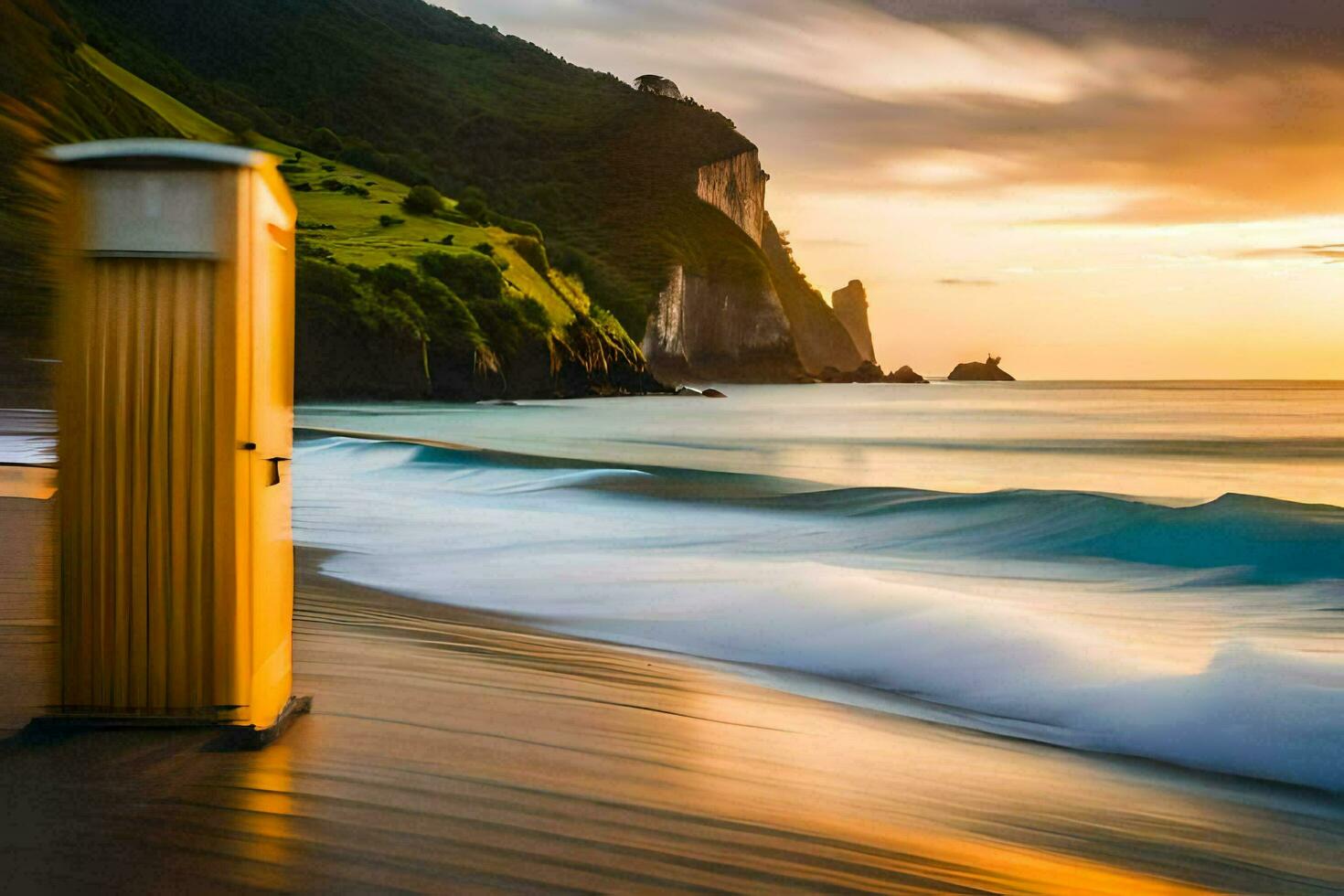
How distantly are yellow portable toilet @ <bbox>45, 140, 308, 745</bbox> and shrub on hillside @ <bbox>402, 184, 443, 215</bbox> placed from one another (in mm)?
86021

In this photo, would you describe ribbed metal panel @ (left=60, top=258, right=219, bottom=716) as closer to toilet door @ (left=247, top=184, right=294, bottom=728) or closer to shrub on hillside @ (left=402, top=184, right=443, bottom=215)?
toilet door @ (left=247, top=184, right=294, bottom=728)

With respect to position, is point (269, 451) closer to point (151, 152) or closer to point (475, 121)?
point (151, 152)

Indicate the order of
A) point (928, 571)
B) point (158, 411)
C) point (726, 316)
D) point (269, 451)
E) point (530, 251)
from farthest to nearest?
point (726, 316) < point (530, 251) < point (928, 571) < point (269, 451) < point (158, 411)

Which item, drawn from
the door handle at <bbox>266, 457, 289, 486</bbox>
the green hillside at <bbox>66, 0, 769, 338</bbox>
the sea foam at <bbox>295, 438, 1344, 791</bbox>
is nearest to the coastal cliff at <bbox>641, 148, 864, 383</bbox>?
the green hillside at <bbox>66, 0, 769, 338</bbox>

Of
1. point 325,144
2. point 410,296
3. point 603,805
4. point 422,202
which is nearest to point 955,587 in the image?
point 603,805

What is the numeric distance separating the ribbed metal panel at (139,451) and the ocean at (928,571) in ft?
11.2

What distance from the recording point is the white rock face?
145m

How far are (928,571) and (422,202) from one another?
3142 inches

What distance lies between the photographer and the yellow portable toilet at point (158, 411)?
3.35m

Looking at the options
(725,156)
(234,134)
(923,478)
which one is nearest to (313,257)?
(234,134)

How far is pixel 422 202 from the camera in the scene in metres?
86.8

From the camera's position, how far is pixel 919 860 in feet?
10.00

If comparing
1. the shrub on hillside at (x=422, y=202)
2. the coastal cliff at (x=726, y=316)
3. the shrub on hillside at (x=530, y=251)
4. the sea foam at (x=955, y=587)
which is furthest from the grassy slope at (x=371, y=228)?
the sea foam at (x=955, y=587)

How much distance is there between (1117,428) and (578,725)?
4688 centimetres
